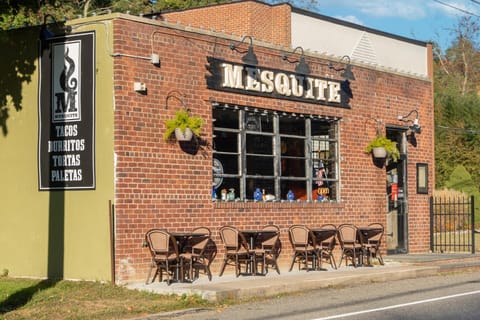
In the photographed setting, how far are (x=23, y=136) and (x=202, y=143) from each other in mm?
3452

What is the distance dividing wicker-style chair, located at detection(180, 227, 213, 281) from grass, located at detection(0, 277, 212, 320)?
1693mm

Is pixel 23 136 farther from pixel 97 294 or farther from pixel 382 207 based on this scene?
pixel 382 207

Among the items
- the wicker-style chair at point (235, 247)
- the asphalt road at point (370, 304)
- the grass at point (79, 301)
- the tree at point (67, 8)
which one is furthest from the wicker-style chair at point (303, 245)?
the tree at point (67, 8)

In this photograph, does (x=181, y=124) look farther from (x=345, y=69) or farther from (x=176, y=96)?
(x=345, y=69)

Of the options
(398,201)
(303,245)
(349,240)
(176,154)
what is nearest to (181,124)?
(176,154)

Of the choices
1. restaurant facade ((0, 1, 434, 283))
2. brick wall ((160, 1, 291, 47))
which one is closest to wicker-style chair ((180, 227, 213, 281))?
restaurant facade ((0, 1, 434, 283))

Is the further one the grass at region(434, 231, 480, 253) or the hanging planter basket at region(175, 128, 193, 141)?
the grass at region(434, 231, 480, 253)

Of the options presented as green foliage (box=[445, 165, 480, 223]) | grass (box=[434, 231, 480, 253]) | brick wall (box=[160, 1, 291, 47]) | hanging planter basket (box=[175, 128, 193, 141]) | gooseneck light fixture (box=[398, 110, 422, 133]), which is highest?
brick wall (box=[160, 1, 291, 47])

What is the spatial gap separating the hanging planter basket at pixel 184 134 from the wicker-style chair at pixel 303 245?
362cm

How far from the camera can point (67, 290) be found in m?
14.8

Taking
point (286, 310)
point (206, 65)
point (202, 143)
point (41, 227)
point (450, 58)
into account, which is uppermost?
point (450, 58)

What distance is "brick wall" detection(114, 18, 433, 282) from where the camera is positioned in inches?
619

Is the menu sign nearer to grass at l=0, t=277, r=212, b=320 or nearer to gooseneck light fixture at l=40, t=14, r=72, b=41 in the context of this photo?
gooseneck light fixture at l=40, t=14, r=72, b=41

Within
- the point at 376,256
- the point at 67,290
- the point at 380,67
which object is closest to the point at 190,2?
the point at 380,67
